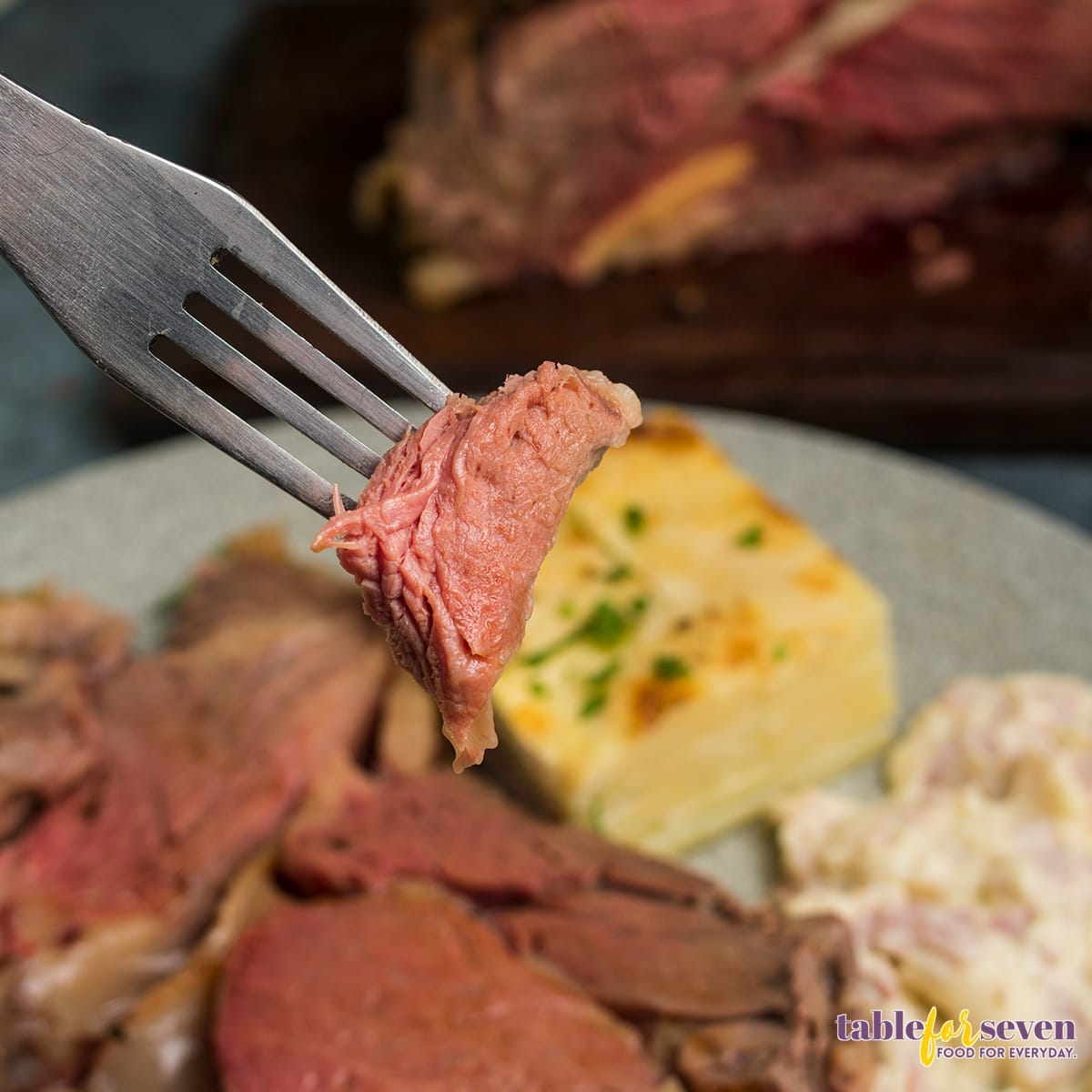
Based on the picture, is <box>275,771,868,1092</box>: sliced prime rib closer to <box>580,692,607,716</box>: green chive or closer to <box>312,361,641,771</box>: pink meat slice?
<box>580,692,607,716</box>: green chive

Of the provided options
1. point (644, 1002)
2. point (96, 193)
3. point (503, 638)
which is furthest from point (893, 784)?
point (96, 193)

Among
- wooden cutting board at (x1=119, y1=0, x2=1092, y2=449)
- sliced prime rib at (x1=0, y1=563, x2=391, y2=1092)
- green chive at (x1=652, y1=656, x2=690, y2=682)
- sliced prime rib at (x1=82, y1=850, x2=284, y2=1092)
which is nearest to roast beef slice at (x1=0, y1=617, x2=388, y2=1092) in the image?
sliced prime rib at (x1=0, y1=563, x2=391, y2=1092)

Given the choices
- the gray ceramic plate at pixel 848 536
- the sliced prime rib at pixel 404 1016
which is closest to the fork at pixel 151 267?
the sliced prime rib at pixel 404 1016

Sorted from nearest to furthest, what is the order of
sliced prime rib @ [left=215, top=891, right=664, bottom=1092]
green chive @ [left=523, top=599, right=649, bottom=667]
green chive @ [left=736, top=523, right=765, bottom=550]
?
sliced prime rib @ [left=215, top=891, right=664, bottom=1092]
green chive @ [left=523, top=599, right=649, bottom=667]
green chive @ [left=736, top=523, right=765, bottom=550]

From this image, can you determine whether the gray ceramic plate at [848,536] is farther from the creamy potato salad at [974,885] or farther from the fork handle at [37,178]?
the fork handle at [37,178]

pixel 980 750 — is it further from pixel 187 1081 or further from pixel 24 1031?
pixel 24 1031
